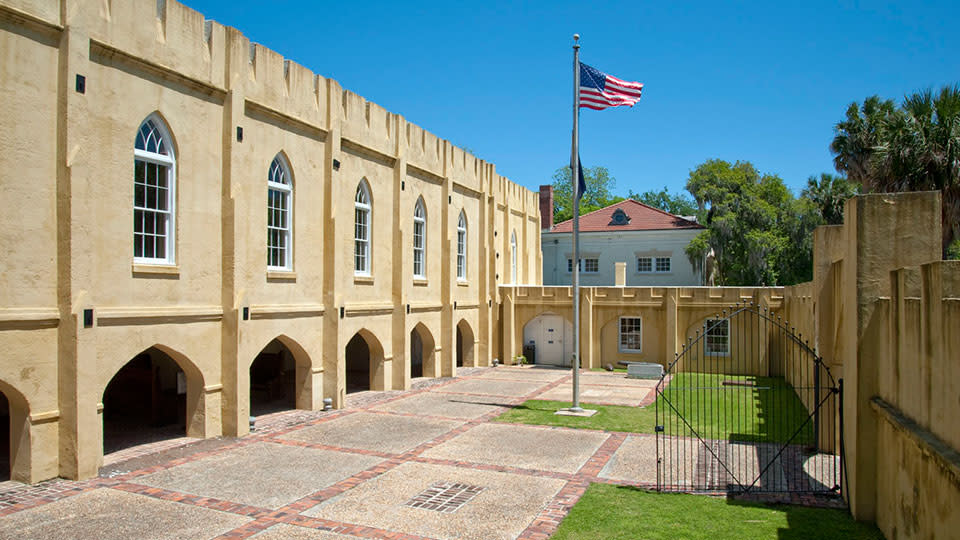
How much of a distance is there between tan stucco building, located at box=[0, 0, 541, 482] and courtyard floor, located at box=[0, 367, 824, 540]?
1.33m

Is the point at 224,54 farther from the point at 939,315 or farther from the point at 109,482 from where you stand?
the point at 939,315

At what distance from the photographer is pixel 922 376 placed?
812 cm

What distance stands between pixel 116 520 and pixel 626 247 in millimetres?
36803

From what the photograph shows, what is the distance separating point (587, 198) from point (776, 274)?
40801 millimetres

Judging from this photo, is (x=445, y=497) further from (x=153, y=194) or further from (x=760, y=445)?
(x=153, y=194)

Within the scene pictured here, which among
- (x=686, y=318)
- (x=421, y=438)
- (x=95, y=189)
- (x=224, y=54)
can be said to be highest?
(x=224, y=54)

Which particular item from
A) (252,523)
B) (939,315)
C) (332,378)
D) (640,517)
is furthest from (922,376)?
(332,378)

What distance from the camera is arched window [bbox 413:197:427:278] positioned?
26.5 meters

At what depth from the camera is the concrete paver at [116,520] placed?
9.83 meters

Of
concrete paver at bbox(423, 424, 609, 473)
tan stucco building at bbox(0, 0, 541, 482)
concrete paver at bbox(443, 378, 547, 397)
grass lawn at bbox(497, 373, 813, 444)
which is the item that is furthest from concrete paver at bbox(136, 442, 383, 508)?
concrete paver at bbox(443, 378, 547, 397)

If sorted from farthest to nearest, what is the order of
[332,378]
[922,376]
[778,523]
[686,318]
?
1. [686,318]
2. [332,378]
3. [778,523]
4. [922,376]

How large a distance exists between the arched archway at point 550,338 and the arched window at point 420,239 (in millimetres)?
8591

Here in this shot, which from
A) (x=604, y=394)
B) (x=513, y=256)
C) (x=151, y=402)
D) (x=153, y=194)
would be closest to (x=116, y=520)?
(x=153, y=194)

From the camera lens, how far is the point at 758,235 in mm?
38719
